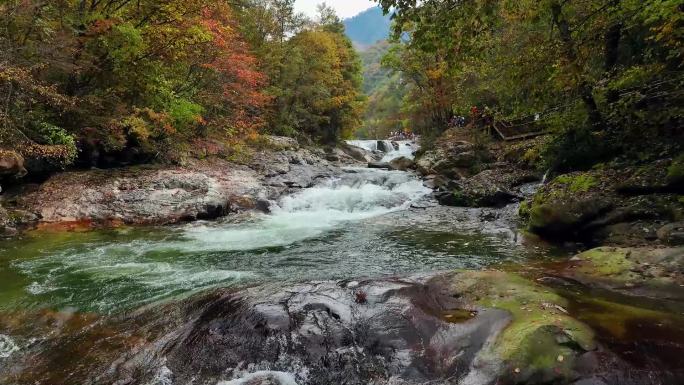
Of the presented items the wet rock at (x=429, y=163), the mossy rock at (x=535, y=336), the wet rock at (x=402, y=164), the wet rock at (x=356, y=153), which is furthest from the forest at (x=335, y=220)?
the wet rock at (x=356, y=153)

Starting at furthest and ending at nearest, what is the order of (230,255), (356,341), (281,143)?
1. (281,143)
2. (230,255)
3. (356,341)

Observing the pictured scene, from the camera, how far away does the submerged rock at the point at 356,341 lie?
11.2ft

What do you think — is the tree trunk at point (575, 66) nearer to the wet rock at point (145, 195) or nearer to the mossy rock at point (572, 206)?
the mossy rock at point (572, 206)

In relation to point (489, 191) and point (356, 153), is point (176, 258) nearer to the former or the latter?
point (489, 191)

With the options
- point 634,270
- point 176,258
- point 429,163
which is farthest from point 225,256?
point 429,163

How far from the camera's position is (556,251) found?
26.2ft

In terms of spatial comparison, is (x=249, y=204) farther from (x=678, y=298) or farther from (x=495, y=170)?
(x=678, y=298)

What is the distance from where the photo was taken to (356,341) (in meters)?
4.09

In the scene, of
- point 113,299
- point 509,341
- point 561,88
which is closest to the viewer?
point 509,341

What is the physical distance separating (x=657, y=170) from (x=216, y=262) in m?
8.59

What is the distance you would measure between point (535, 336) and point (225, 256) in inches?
255

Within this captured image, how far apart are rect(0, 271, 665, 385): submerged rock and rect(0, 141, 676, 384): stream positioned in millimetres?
377

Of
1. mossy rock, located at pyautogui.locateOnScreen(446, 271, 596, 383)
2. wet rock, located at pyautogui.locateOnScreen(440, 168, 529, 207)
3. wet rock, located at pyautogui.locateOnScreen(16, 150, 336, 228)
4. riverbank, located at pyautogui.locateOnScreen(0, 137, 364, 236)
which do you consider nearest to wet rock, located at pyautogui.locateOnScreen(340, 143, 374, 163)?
riverbank, located at pyautogui.locateOnScreen(0, 137, 364, 236)

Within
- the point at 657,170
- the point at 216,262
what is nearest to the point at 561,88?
Answer: the point at 657,170
